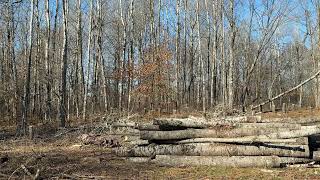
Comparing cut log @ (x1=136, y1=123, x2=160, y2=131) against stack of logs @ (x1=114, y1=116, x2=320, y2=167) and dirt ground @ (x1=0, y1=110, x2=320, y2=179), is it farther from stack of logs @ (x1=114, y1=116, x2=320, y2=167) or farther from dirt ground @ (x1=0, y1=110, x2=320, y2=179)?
dirt ground @ (x1=0, y1=110, x2=320, y2=179)

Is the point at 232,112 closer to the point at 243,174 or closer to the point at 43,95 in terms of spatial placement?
the point at 243,174

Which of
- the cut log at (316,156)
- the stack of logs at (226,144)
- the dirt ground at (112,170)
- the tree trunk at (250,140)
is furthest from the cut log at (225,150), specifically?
the dirt ground at (112,170)

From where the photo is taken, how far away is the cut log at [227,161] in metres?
9.83

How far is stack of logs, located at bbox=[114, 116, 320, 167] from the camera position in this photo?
991 cm

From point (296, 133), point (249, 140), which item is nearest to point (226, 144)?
point (249, 140)

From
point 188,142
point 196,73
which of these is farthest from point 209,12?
point 188,142

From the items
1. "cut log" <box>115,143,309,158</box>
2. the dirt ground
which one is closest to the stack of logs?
"cut log" <box>115,143,309,158</box>

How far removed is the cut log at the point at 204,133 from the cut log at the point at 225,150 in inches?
13.0

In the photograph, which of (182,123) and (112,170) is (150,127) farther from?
(112,170)

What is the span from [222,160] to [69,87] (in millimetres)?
36468

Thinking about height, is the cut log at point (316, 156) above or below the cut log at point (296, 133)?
below

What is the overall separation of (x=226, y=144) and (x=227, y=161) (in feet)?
1.65

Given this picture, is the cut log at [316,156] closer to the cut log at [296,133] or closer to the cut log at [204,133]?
the cut log at [296,133]

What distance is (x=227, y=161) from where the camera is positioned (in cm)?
995
